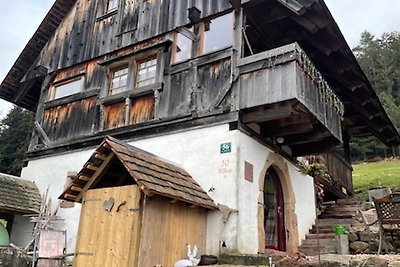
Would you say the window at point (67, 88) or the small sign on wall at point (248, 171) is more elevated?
the window at point (67, 88)

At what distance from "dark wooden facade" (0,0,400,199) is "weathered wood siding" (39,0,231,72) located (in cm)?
3

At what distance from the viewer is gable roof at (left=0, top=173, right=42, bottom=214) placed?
9.82 meters

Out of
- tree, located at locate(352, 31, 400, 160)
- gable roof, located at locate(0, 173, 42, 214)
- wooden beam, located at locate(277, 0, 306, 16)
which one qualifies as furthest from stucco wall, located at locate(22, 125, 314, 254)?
tree, located at locate(352, 31, 400, 160)

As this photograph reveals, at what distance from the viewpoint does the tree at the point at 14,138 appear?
77.9ft

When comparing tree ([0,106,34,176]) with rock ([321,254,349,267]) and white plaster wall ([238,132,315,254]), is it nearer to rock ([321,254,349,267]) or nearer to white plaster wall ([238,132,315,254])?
white plaster wall ([238,132,315,254])

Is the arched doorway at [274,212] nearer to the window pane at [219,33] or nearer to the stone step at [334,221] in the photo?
the stone step at [334,221]

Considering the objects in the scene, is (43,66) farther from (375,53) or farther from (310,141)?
(375,53)

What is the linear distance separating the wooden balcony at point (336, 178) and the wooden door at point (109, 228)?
23.1 feet

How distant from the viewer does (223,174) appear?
26.8 ft

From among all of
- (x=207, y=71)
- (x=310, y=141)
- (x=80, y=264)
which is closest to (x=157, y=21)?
(x=207, y=71)

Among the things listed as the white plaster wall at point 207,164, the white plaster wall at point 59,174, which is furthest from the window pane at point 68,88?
the white plaster wall at point 207,164

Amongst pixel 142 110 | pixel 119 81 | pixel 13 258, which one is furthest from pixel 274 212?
pixel 13 258

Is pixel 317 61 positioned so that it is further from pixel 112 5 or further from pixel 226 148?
pixel 112 5

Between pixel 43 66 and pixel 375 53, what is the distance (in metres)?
34.3
